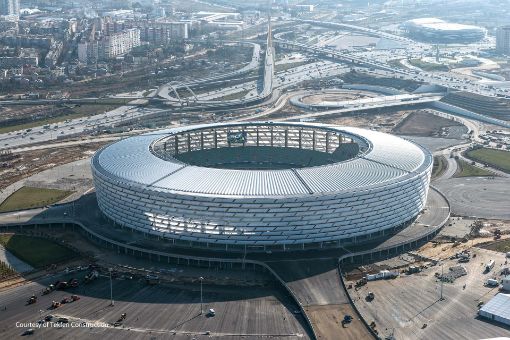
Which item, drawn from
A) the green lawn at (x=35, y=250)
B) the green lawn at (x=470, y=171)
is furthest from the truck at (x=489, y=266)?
the green lawn at (x=35, y=250)

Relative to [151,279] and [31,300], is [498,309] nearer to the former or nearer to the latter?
[151,279]

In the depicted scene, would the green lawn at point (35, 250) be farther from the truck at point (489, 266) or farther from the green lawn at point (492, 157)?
the green lawn at point (492, 157)

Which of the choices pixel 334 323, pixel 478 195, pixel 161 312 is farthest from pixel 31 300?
pixel 478 195

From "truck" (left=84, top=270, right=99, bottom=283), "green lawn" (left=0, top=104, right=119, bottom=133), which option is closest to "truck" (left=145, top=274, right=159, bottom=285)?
"truck" (left=84, top=270, right=99, bottom=283)

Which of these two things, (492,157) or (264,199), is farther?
(492,157)

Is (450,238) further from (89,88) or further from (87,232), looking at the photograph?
(89,88)

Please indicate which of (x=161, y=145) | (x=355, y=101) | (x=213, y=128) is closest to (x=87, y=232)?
(x=161, y=145)
